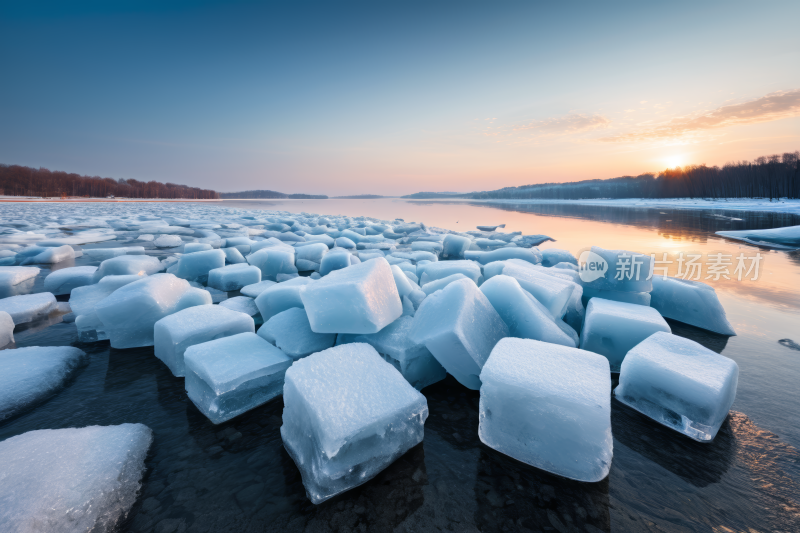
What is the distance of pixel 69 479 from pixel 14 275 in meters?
3.03

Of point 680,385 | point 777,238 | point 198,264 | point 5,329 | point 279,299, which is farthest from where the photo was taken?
point 777,238

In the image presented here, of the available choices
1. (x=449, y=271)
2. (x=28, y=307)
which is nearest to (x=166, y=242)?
(x=28, y=307)

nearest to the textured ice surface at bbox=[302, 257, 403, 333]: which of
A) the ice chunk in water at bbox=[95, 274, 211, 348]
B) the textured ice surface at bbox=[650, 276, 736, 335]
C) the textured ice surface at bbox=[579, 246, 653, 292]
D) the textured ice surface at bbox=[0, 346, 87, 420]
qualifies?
the ice chunk in water at bbox=[95, 274, 211, 348]

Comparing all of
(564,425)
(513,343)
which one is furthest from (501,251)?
(564,425)

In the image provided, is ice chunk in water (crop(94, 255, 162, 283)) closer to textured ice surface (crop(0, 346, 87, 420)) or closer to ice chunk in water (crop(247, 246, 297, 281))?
ice chunk in water (crop(247, 246, 297, 281))

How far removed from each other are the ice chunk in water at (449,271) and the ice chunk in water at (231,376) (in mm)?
1399

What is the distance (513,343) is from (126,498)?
124cm

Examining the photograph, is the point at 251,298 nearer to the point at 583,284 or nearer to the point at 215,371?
the point at 215,371

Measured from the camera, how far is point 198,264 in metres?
3.06

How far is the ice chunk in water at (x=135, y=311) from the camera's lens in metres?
1.69

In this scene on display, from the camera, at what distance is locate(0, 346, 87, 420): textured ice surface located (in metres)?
1.22

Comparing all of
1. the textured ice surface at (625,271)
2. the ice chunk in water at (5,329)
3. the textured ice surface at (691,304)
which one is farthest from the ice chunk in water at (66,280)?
the textured ice surface at (691,304)

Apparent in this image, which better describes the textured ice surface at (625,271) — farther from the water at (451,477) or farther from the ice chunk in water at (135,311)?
the ice chunk in water at (135,311)

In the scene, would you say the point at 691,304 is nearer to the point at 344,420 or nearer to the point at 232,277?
the point at 344,420
